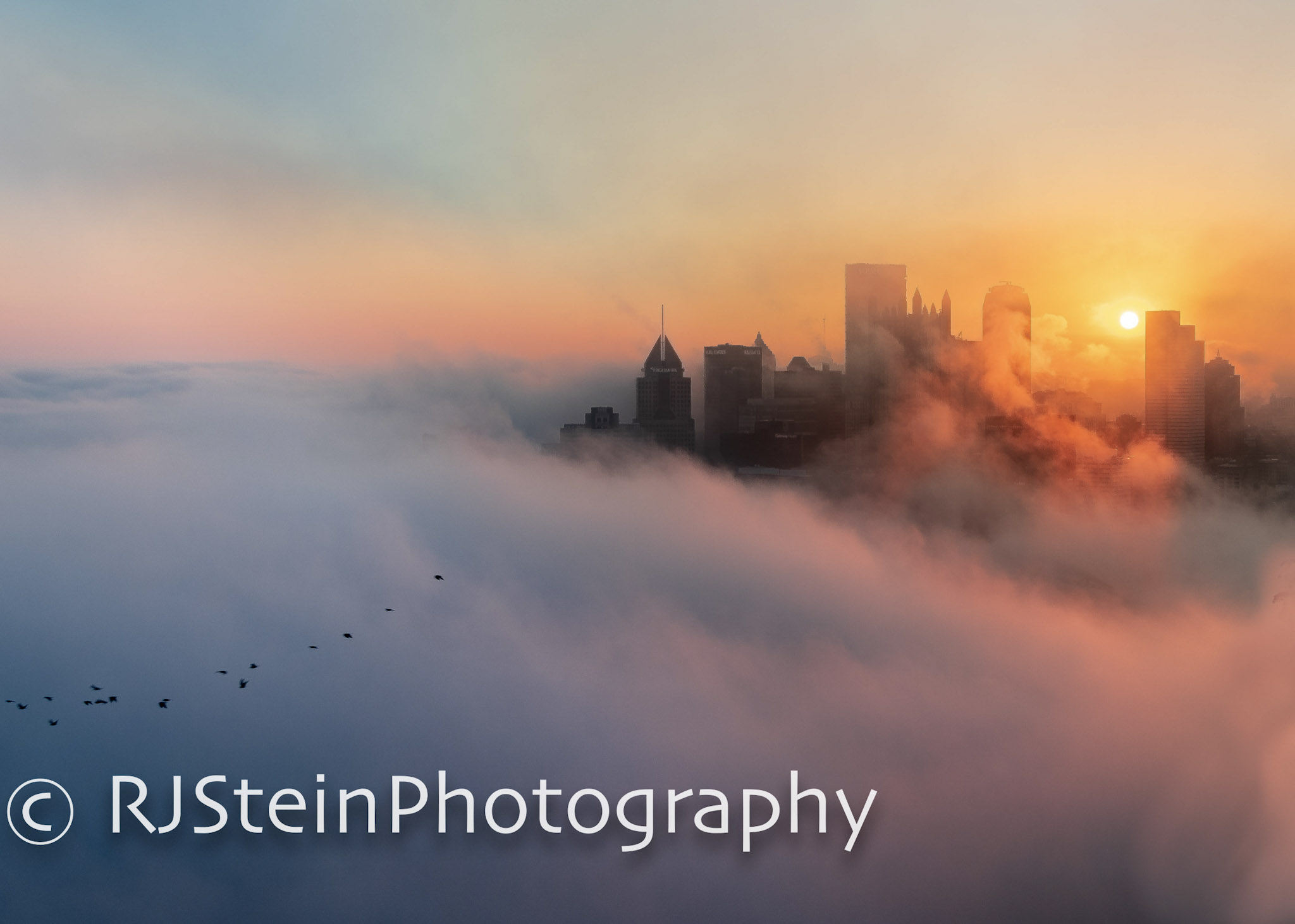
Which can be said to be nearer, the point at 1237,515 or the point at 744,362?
the point at 1237,515

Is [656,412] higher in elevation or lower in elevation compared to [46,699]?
higher

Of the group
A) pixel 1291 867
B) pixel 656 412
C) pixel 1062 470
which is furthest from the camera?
pixel 1062 470

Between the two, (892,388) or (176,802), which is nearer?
(176,802)

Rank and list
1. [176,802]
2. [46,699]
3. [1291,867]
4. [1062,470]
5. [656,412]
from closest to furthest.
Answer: [176,802], [1291,867], [46,699], [656,412], [1062,470]

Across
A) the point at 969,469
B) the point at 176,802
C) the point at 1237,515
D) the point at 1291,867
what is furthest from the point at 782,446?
the point at 176,802

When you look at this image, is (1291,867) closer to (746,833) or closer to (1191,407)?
(746,833)

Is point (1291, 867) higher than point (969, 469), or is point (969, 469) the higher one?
point (969, 469)

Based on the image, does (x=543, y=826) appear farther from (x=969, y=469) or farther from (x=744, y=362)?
(x=969, y=469)

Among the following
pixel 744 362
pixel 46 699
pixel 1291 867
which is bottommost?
pixel 1291 867

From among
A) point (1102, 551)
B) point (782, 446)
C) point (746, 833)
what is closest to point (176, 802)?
point (746, 833)
